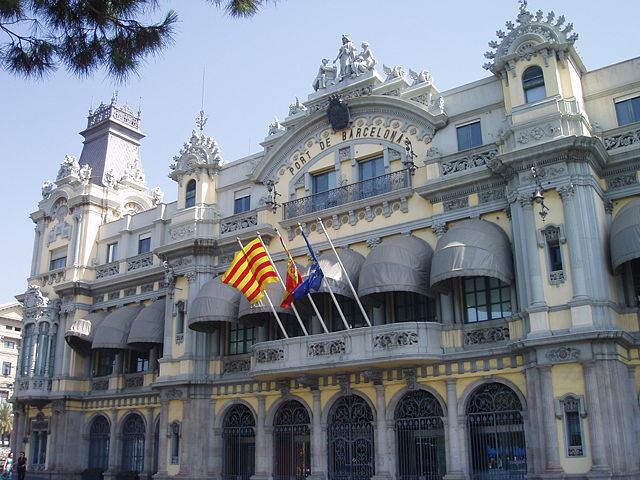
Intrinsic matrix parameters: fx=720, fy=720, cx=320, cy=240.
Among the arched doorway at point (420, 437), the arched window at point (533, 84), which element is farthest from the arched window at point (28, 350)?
the arched window at point (533, 84)

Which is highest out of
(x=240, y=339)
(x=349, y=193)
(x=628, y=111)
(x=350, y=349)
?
(x=628, y=111)

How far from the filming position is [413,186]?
87.4ft

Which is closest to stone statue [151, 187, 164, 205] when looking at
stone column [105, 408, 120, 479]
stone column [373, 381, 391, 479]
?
stone column [105, 408, 120, 479]

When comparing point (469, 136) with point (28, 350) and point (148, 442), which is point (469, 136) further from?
point (28, 350)

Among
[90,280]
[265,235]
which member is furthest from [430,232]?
[90,280]

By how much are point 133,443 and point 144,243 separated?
391 inches

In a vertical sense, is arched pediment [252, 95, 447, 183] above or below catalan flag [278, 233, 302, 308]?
above

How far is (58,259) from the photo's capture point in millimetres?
39938

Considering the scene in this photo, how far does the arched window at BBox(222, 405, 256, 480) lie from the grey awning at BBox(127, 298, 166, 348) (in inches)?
211

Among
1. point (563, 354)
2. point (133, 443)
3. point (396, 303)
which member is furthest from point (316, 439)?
point (133, 443)

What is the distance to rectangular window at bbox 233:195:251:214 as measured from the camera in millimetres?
32188

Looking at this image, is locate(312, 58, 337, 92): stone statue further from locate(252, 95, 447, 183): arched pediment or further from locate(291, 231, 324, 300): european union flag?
locate(291, 231, 324, 300): european union flag

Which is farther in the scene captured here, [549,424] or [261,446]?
[261,446]

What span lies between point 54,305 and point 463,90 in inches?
941
